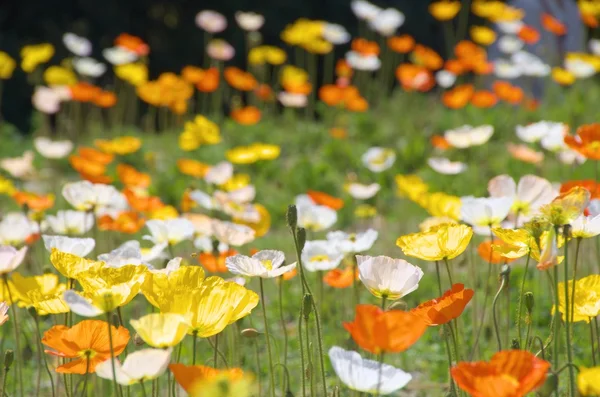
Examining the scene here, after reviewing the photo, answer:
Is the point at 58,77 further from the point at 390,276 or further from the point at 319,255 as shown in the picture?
the point at 390,276

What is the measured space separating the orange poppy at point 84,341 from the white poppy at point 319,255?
0.68 meters

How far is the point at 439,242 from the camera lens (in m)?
1.60

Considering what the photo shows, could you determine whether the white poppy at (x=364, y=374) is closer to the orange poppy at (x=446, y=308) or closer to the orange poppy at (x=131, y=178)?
the orange poppy at (x=446, y=308)

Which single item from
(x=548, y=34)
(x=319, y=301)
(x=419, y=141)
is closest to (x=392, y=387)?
(x=319, y=301)

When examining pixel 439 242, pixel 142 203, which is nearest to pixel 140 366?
pixel 439 242

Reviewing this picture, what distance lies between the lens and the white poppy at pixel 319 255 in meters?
2.05

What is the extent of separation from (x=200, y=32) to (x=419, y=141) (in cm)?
272

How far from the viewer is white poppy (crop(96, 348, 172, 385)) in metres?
1.22

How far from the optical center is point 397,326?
46.8 inches

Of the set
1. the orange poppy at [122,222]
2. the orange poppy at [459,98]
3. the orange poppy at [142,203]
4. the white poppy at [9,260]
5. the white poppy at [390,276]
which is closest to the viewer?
the white poppy at [390,276]

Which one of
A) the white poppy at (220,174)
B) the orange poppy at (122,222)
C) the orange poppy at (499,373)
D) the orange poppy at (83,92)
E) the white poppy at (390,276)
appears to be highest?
the orange poppy at (499,373)

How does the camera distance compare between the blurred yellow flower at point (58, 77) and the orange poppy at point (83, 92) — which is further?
the blurred yellow flower at point (58, 77)

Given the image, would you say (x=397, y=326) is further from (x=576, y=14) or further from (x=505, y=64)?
(x=576, y=14)

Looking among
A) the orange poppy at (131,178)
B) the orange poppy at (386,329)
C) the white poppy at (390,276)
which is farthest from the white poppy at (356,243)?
the orange poppy at (131,178)
